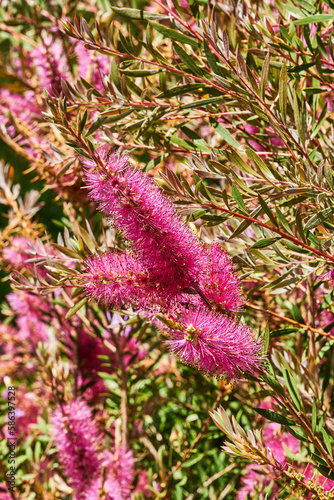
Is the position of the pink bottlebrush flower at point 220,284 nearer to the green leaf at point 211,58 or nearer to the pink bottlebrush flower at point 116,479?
Answer: the green leaf at point 211,58

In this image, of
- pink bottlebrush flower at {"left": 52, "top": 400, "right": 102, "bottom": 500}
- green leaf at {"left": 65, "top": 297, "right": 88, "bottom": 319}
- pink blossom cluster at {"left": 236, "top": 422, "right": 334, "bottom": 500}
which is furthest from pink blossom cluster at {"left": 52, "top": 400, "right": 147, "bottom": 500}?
green leaf at {"left": 65, "top": 297, "right": 88, "bottom": 319}

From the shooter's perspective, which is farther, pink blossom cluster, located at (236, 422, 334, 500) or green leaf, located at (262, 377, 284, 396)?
pink blossom cluster, located at (236, 422, 334, 500)

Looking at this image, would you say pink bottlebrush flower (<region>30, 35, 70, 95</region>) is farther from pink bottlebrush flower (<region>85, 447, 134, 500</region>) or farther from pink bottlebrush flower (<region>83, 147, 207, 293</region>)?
pink bottlebrush flower (<region>85, 447, 134, 500</region>)

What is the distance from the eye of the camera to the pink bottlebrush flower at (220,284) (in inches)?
16.9

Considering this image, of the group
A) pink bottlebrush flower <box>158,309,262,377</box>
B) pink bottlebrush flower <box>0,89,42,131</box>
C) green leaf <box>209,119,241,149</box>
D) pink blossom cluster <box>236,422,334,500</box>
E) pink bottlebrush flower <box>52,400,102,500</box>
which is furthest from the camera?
pink bottlebrush flower <box>0,89,42,131</box>

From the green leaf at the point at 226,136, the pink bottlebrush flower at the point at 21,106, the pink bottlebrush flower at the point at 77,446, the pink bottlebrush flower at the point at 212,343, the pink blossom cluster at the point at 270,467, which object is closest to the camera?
the pink bottlebrush flower at the point at 212,343

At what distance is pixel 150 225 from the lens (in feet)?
1.31

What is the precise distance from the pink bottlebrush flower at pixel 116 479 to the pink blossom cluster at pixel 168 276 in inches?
15.4

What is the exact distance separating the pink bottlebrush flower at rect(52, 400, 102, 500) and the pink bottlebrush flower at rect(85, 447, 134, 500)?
0.02 metres

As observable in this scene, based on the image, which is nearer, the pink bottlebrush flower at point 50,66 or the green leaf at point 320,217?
the green leaf at point 320,217

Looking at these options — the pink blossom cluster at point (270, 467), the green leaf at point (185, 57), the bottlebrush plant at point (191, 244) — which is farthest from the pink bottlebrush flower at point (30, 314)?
the green leaf at point (185, 57)

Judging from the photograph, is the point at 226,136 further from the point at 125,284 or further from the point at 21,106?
the point at 21,106

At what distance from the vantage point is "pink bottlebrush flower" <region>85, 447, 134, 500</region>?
2.28 ft

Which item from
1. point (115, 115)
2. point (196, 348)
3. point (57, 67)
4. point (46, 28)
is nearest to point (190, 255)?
point (196, 348)
